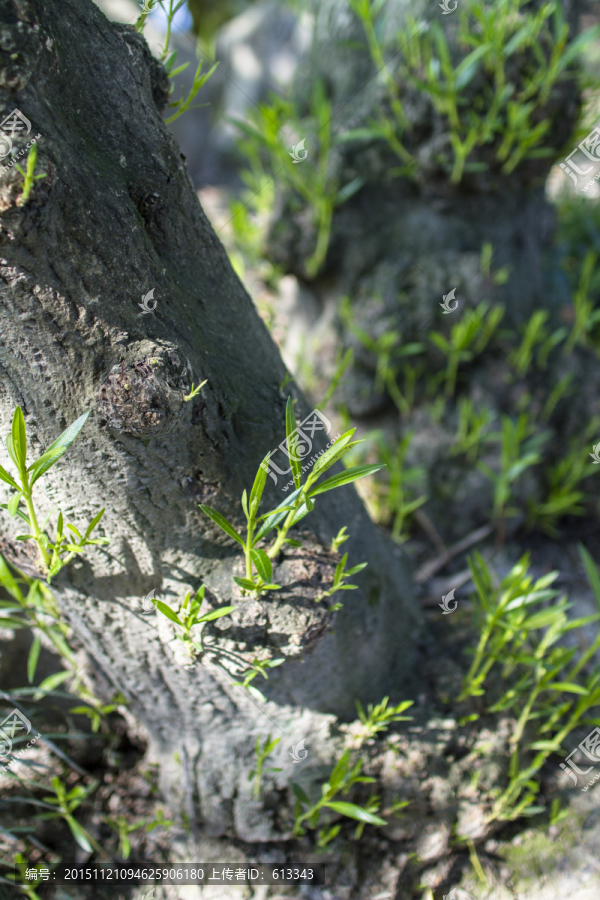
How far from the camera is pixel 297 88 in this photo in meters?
2.33

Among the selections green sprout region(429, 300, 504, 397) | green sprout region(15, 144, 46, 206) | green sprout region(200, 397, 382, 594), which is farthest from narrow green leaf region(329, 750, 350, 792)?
green sprout region(429, 300, 504, 397)

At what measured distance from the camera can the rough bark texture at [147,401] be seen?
733mm

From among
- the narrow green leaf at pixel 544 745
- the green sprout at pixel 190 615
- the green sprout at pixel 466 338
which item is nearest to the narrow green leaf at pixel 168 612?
the green sprout at pixel 190 615

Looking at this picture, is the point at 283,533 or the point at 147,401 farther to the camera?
the point at 283,533

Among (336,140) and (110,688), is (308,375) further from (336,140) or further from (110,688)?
(110,688)

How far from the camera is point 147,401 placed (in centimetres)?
79

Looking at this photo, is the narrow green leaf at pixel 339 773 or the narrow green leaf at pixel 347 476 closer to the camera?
the narrow green leaf at pixel 347 476

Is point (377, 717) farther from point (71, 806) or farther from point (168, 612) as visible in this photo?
point (71, 806)

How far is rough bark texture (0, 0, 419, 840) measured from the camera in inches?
28.9

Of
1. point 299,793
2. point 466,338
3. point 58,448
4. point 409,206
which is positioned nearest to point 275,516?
point 58,448

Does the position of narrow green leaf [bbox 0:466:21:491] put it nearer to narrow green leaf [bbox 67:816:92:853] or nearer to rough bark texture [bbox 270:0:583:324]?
narrow green leaf [bbox 67:816:92:853]

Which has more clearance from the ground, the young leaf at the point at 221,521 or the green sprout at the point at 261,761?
the young leaf at the point at 221,521

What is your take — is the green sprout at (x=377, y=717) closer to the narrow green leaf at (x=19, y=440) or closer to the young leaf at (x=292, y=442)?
the young leaf at (x=292, y=442)

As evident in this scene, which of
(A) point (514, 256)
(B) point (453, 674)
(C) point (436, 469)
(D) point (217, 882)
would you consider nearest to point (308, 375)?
(C) point (436, 469)
